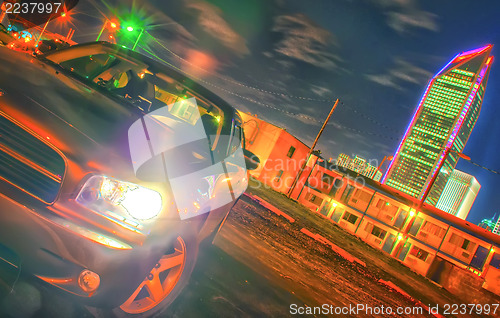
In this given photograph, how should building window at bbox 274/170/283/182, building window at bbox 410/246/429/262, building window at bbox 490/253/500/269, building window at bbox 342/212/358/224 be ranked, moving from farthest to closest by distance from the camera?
building window at bbox 274/170/283/182, building window at bbox 342/212/358/224, building window at bbox 410/246/429/262, building window at bbox 490/253/500/269

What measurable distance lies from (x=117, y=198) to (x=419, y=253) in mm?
43102

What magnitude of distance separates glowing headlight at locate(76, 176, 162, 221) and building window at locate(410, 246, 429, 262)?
42.5m

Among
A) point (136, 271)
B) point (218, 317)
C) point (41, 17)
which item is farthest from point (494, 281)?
point (41, 17)

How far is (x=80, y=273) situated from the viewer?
1674 mm

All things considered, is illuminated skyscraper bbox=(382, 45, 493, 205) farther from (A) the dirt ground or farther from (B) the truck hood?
(B) the truck hood

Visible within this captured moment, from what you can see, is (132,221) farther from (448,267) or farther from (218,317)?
(448,267)

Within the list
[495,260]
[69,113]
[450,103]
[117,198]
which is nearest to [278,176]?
[495,260]

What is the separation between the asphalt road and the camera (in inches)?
76.0

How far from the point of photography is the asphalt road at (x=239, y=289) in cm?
193

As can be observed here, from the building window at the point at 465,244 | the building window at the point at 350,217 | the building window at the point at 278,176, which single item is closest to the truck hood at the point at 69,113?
the building window at the point at 278,176

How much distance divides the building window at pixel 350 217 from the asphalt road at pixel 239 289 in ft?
119

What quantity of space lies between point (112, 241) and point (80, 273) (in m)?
0.25

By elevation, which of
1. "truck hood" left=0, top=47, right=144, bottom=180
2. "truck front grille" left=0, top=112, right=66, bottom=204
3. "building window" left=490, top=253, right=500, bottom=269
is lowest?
"truck front grille" left=0, top=112, right=66, bottom=204

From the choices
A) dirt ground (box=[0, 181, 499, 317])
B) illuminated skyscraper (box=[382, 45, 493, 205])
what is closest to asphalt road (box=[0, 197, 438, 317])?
dirt ground (box=[0, 181, 499, 317])
